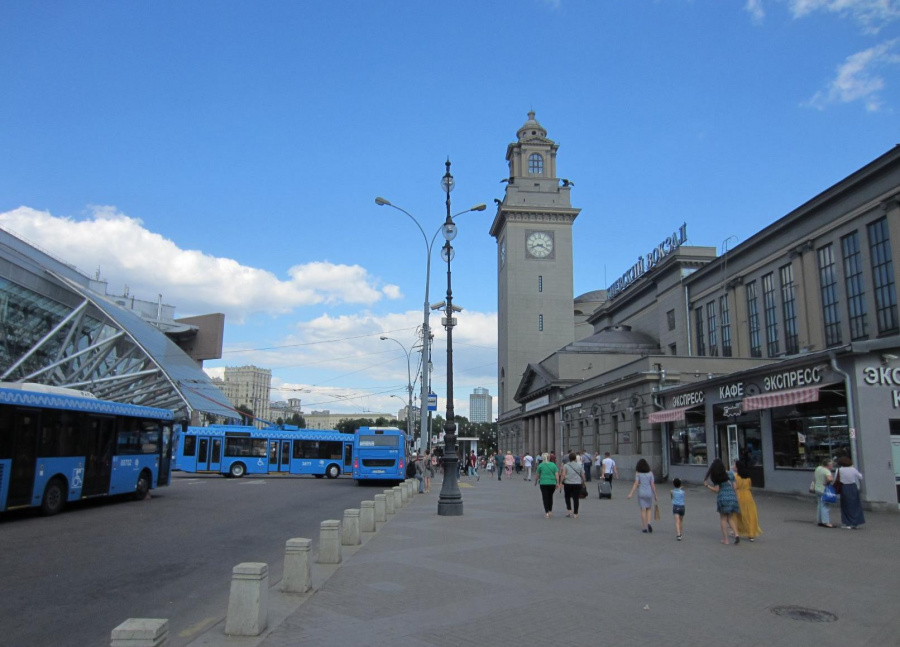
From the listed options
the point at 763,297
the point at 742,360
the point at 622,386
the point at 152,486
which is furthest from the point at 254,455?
the point at 763,297

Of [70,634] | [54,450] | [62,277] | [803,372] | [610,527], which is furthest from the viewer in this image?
[62,277]

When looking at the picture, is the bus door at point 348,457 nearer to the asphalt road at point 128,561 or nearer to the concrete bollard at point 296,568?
→ the asphalt road at point 128,561

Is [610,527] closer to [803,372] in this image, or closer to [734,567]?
[734,567]

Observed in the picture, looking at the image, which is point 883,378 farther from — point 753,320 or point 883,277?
point 753,320

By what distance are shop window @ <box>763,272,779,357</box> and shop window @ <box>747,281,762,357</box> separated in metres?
0.91

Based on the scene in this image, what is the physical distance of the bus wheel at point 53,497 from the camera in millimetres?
16406

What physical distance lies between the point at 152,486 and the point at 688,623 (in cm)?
1980

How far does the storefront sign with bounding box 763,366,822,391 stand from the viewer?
20.7 meters

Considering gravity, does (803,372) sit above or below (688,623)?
above

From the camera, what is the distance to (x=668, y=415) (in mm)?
31000

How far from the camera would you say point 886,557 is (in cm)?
1086

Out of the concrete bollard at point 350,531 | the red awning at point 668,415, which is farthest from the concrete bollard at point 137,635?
the red awning at point 668,415

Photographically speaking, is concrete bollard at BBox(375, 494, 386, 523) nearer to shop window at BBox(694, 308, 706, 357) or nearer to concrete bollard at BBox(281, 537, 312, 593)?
concrete bollard at BBox(281, 537, 312, 593)

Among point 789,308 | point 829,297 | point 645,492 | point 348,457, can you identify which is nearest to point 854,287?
point 829,297
